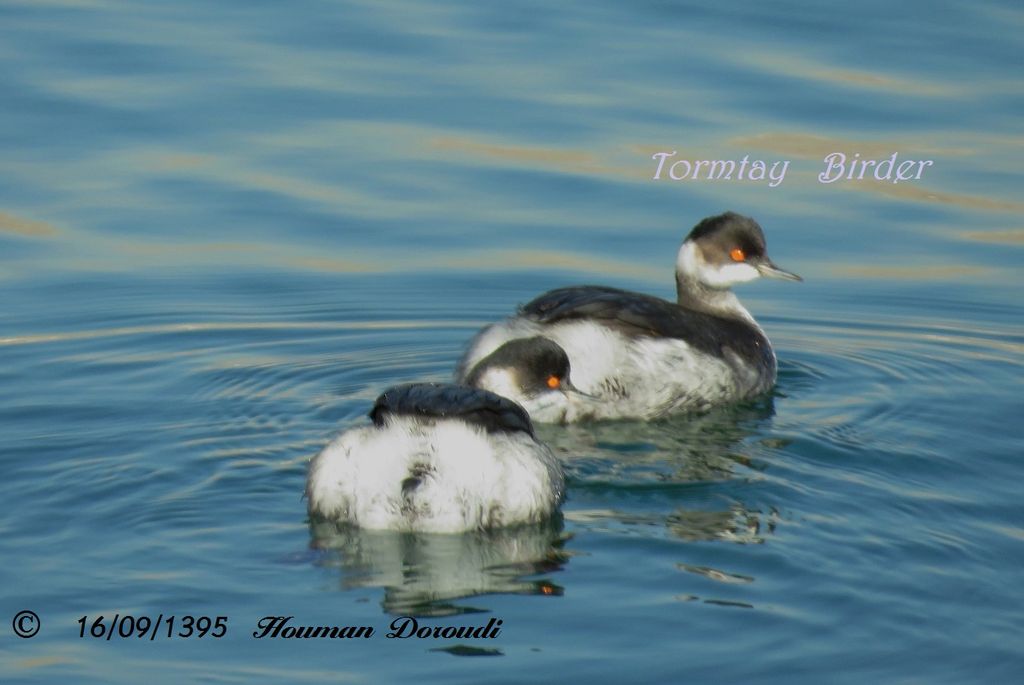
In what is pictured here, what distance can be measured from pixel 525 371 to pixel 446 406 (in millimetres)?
1609

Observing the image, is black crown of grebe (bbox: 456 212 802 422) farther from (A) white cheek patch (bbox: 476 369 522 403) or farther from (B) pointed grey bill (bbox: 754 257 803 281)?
(B) pointed grey bill (bbox: 754 257 803 281)

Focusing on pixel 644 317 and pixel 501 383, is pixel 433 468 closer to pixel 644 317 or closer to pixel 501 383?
pixel 501 383

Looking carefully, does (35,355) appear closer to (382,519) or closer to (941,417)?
(382,519)

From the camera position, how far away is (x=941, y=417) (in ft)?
30.2

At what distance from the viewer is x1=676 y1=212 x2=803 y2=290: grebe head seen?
10.6m

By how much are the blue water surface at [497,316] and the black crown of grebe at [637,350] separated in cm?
20

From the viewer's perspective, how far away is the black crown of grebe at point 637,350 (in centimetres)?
941

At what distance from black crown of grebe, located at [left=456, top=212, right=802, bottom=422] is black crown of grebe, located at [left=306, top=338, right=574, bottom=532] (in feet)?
5.14

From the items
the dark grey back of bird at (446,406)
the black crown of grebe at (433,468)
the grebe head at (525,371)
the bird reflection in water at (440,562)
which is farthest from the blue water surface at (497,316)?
the dark grey back of bird at (446,406)

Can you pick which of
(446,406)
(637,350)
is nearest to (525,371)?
(637,350)

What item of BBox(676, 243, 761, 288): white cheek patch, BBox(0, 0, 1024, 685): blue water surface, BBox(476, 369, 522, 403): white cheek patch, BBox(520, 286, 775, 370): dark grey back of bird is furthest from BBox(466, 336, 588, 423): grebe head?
BBox(676, 243, 761, 288): white cheek patch

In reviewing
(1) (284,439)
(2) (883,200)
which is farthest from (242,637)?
(2) (883,200)

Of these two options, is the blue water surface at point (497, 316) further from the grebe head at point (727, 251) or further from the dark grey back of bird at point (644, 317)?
the grebe head at point (727, 251)

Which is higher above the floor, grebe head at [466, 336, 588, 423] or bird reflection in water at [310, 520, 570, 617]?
grebe head at [466, 336, 588, 423]
